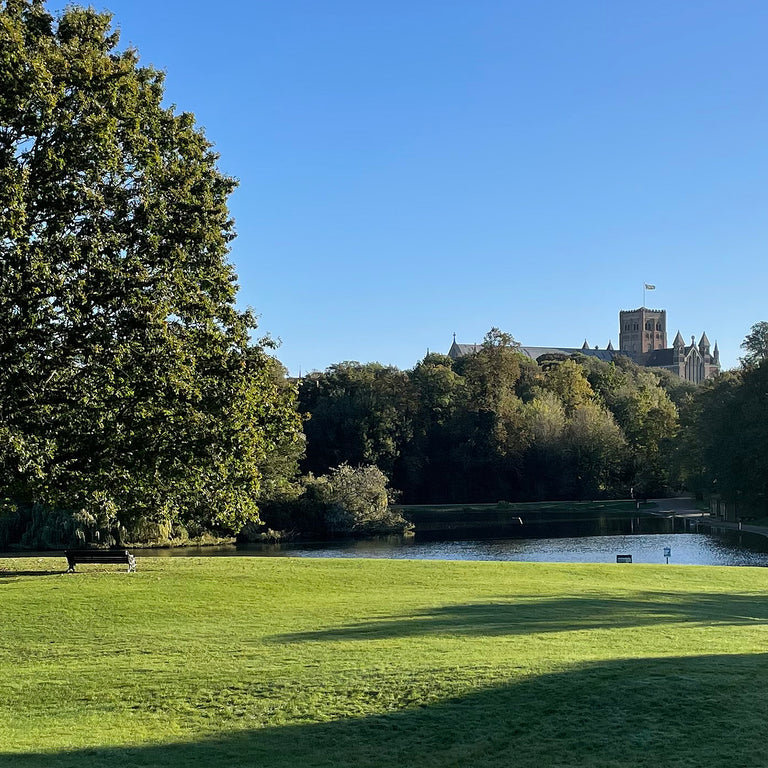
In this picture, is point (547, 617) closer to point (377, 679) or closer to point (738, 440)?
point (377, 679)

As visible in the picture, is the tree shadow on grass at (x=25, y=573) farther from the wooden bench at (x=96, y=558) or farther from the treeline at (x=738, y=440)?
the treeline at (x=738, y=440)

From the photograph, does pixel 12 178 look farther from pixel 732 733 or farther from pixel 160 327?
pixel 732 733

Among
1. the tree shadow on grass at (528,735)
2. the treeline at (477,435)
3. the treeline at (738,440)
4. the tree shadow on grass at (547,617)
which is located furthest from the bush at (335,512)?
the tree shadow on grass at (528,735)

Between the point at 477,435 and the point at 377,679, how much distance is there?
85.7 m

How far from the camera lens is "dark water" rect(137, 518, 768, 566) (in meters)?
43.8

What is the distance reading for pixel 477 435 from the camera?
95.9 meters

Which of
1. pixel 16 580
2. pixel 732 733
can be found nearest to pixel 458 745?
pixel 732 733

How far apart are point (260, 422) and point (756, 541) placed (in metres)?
39.4

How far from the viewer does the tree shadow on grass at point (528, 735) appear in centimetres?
823

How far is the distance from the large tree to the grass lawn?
2.94 m

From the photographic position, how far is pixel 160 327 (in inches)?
738

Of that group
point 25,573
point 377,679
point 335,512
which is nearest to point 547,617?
point 377,679

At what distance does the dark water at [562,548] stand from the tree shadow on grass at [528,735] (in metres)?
31.1

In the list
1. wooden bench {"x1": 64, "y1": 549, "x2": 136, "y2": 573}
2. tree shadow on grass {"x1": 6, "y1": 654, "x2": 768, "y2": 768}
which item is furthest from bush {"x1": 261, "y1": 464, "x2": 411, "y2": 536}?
tree shadow on grass {"x1": 6, "y1": 654, "x2": 768, "y2": 768}
